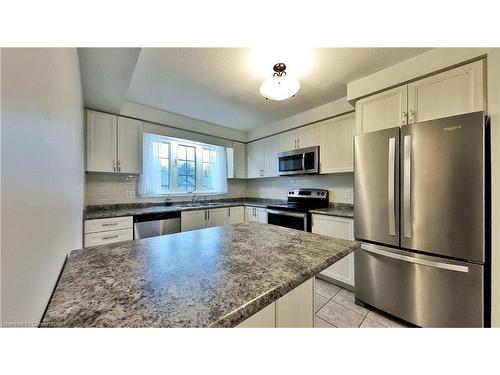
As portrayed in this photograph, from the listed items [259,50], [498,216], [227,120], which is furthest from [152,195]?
[498,216]

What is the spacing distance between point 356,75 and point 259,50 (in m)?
1.06

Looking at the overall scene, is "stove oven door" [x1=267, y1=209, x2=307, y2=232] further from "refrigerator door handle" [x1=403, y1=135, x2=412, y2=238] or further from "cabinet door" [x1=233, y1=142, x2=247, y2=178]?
"cabinet door" [x1=233, y1=142, x2=247, y2=178]

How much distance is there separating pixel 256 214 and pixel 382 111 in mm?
2223

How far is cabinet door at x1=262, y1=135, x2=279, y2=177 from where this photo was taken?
11.0ft

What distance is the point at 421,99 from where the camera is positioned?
Answer: 5.31ft

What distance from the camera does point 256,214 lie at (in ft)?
10.7

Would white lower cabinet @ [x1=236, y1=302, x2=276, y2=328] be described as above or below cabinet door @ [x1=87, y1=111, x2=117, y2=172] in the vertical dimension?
below

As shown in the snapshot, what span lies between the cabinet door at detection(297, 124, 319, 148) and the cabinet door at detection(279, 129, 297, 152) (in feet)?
0.25

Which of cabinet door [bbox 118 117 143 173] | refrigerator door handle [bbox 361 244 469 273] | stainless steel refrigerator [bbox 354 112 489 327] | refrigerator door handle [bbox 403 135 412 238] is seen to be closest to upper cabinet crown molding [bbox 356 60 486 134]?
stainless steel refrigerator [bbox 354 112 489 327]

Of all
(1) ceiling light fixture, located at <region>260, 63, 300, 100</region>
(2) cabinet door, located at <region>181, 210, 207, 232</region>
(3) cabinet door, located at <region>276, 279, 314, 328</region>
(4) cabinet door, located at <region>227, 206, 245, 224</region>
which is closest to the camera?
(3) cabinet door, located at <region>276, 279, 314, 328</region>

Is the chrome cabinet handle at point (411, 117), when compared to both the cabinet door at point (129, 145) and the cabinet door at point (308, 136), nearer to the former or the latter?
the cabinet door at point (308, 136)

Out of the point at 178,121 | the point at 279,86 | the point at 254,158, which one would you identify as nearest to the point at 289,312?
the point at 279,86

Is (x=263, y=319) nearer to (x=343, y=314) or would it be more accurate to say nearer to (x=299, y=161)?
(x=343, y=314)

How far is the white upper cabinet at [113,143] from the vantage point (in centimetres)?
226
